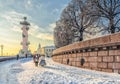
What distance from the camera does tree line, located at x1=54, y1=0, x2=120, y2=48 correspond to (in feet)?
106

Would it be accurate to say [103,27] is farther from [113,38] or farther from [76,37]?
[113,38]

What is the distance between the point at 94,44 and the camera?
68.1 ft

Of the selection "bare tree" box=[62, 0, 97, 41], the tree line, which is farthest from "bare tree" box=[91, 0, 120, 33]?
"bare tree" box=[62, 0, 97, 41]

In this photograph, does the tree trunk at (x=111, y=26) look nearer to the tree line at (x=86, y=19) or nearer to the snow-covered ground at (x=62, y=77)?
the tree line at (x=86, y=19)

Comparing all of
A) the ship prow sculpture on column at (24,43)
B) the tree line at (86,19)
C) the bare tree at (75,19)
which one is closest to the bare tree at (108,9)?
the tree line at (86,19)

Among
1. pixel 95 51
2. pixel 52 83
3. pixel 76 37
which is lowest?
pixel 52 83

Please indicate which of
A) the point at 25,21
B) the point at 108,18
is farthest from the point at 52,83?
the point at 25,21

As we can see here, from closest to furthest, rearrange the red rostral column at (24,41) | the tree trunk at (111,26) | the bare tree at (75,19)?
the tree trunk at (111,26), the bare tree at (75,19), the red rostral column at (24,41)

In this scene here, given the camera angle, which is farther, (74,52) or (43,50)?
(43,50)

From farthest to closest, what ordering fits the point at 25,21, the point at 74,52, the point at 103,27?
1. the point at 25,21
2. the point at 103,27
3. the point at 74,52

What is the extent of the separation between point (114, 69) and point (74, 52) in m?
10.8

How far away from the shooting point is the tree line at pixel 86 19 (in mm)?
32219

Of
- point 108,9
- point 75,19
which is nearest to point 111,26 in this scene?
point 108,9

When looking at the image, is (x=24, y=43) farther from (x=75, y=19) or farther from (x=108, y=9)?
(x=108, y=9)
